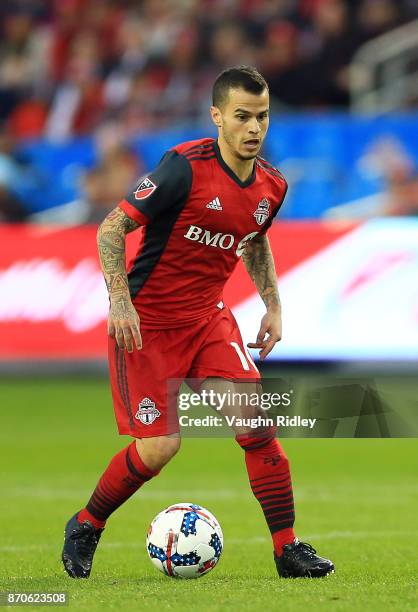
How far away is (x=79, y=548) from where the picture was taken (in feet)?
20.0

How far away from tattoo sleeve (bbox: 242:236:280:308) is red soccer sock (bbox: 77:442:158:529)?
1.00m

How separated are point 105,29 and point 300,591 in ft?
50.9

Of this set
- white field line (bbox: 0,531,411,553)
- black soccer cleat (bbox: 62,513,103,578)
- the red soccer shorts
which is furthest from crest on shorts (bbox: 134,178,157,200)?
white field line (bbox: 0,531,411,553)

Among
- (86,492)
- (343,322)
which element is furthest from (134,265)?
(343,322)

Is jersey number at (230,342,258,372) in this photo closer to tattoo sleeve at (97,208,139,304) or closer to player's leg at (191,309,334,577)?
player's leg at (191,309,334,577)

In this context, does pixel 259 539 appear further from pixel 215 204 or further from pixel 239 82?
pixel 239 82

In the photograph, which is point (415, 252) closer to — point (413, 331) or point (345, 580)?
point (413, 331)

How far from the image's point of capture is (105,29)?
781 inches

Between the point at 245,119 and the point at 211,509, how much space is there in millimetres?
3468

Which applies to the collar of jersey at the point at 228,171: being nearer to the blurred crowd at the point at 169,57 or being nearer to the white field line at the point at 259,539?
the white field line at the point at 259,539

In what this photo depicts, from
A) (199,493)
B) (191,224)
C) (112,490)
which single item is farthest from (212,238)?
(199,493)

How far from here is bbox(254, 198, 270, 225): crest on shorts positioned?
6.01 m

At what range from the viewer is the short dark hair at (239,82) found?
18.8 feet

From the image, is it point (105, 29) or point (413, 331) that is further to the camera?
point (105, 29)
